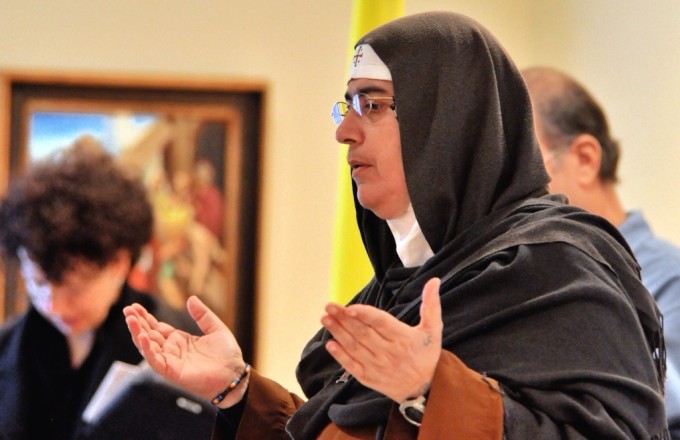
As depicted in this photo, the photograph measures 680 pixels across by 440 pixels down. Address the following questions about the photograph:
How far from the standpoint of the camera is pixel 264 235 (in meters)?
4.89

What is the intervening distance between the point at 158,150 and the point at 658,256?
2600 millimetres

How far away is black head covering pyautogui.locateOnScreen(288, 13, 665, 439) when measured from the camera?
4.91ft

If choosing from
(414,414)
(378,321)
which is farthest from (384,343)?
(414,414)

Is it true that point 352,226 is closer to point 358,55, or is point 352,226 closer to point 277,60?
point 358,55

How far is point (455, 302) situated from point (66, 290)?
1.84 m

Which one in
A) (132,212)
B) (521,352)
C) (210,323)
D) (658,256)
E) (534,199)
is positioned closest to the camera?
(521,352)

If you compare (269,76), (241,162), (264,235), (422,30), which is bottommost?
(264,235)

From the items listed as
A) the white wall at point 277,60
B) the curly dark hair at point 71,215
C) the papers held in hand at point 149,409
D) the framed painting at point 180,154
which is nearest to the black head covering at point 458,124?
the papers held in hand at point 149,409

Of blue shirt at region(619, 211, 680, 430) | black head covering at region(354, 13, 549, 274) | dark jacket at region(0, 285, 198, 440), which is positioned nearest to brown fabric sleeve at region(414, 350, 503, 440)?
black head covering at region(354, 13, 549, 274)

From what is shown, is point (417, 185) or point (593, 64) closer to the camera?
point (417, 185)

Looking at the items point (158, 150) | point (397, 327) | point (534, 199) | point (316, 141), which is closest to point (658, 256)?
point (534, 199)

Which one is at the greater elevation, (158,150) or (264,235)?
(158,150)

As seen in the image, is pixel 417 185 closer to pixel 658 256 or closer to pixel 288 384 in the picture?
pixel 658 256

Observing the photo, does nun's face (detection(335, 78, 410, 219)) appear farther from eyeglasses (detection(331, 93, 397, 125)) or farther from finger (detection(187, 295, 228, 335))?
finger (detection(187, 295, 228, 335))
